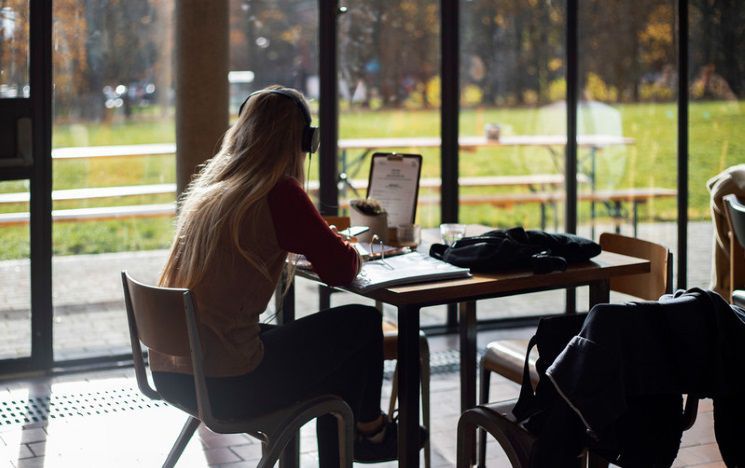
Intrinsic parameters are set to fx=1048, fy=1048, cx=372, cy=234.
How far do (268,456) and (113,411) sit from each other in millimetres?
1755

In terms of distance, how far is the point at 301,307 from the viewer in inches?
209

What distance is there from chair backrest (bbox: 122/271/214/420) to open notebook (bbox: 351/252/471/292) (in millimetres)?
460

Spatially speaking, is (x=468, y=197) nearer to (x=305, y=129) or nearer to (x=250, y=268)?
(x=305, y=129)

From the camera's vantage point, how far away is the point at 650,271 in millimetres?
3275

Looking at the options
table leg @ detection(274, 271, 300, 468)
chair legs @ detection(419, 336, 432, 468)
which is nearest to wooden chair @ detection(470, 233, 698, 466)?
chair legs @ detection(419, 336, 432, 468)

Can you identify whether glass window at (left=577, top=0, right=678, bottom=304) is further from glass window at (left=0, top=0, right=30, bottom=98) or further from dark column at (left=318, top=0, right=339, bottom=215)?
glass window at (left=0, top=0, right=30, bottom=98)

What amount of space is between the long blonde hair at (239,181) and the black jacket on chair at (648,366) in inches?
35.0

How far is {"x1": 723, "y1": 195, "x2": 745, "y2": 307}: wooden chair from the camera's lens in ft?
12.1

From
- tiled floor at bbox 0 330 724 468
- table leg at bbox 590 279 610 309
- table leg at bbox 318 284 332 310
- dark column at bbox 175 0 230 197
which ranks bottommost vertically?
tiled floor at bbox 0 330 724 468

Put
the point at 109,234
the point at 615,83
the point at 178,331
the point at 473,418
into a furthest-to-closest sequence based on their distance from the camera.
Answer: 1. the point at 615,83
2. the point at 109,234
3. the point at 473,418
4. the point at 178,331

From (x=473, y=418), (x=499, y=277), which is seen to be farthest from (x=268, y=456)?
(x=499, y=277)

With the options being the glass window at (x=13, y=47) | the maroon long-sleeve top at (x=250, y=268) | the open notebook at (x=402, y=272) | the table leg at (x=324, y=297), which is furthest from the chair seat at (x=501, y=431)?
the glass window at (x=13, y=47)

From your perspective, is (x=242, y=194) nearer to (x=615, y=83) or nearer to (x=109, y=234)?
(x=109, y=234)

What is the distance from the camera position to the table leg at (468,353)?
3.50m
